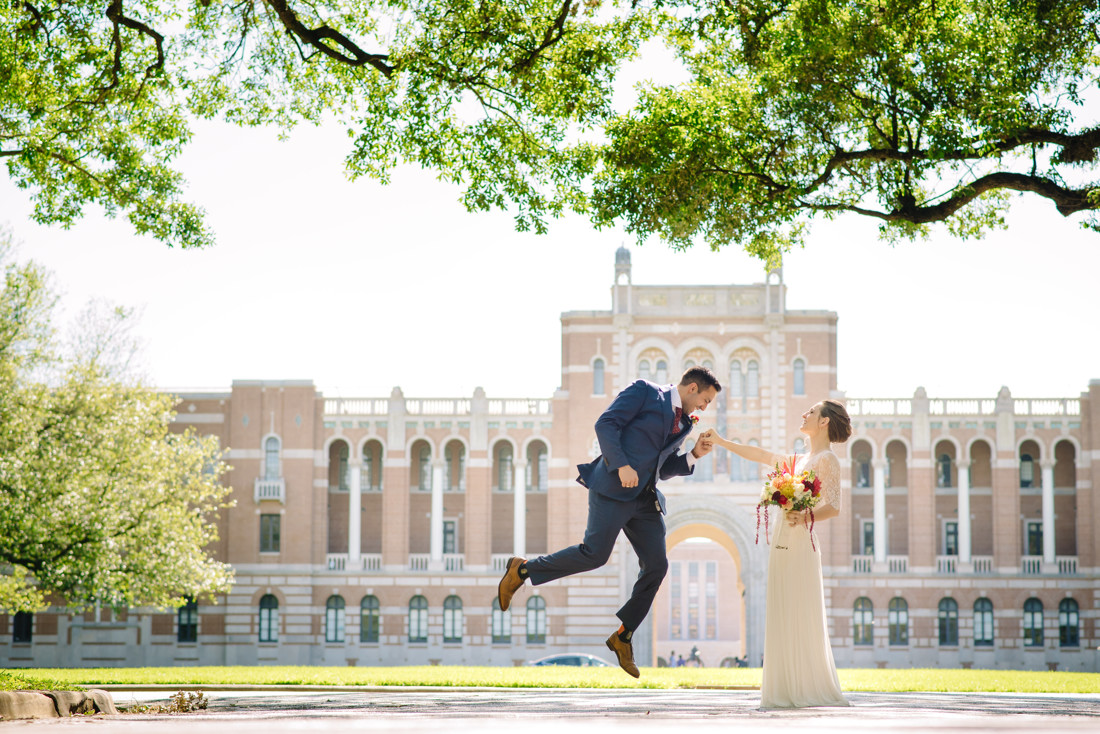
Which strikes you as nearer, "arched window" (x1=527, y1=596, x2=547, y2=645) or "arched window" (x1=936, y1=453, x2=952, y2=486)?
"arched window" (x1=527, y1=596, x2=547, y2=645)

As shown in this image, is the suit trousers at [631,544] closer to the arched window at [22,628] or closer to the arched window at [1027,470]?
the arched window at [22,628]

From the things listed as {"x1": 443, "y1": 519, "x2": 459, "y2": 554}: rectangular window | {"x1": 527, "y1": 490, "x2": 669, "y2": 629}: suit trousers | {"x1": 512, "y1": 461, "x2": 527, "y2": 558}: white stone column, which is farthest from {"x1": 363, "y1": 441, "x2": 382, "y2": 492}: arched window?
{"x1": 527, "y1": 490, "x2": 669, "y2": 629}: suit trousers

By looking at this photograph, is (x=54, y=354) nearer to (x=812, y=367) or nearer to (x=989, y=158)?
(x=989, y=158)

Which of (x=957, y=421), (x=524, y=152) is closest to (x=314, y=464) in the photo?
(x=957, y=421)

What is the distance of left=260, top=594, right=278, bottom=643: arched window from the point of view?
1682 inches

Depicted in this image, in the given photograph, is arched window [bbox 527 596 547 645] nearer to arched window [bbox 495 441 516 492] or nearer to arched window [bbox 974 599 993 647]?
arched window [bbox 495 441 516 492]

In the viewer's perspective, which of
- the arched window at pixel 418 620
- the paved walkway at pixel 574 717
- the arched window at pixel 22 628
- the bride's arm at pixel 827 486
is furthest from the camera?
the arched window at pixel 418 620

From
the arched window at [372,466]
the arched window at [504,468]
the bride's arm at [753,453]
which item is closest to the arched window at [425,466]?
the arched window at [372,466]

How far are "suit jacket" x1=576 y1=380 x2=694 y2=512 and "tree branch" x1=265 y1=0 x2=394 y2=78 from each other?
6413 millimetres

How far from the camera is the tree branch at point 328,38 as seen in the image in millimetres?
12172

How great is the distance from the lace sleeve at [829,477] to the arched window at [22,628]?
39819 mm

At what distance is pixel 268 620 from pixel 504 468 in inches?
391

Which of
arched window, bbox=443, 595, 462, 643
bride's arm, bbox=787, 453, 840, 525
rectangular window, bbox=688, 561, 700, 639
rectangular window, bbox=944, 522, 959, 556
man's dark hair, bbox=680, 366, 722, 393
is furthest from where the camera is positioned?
rectangular window, bbox=688, 561, 700, 639

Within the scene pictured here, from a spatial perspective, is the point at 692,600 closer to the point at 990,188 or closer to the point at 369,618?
the point at 369,618
